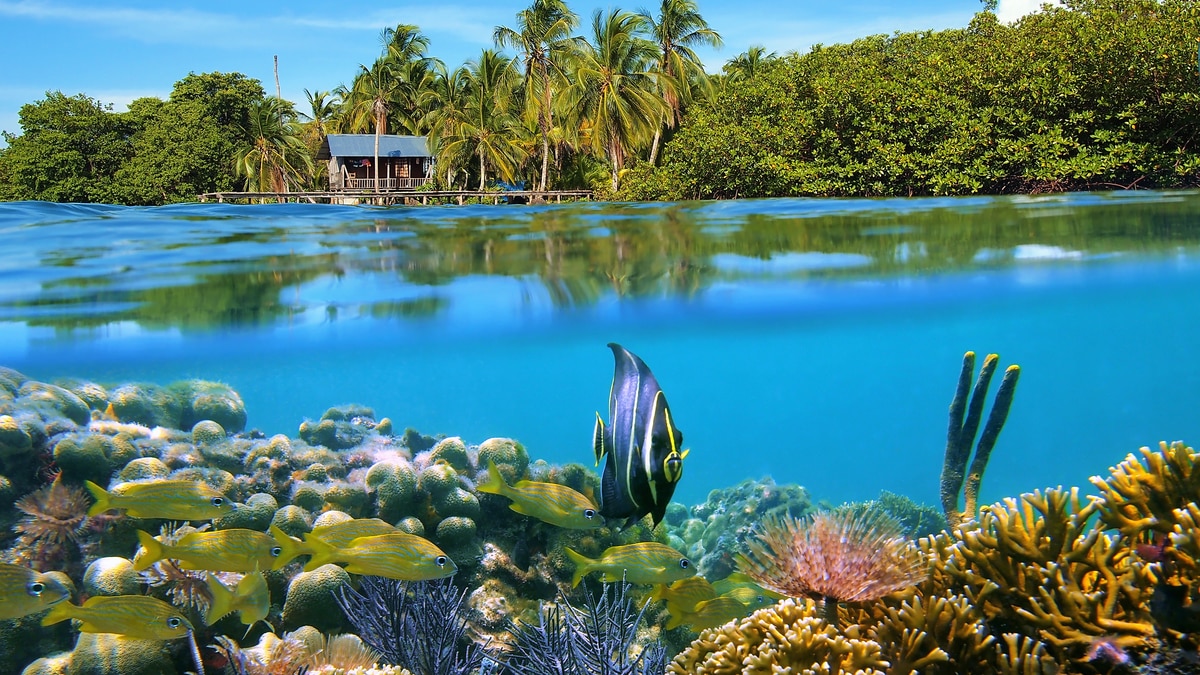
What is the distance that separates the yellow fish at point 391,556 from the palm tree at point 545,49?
49.7m

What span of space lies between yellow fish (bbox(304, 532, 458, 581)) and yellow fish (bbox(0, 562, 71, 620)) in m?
1.44

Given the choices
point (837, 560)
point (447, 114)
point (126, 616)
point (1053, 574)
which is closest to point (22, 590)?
point (126, 616)

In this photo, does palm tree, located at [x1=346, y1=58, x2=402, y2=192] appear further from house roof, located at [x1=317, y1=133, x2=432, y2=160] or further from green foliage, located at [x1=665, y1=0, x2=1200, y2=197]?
green foliage, located at [x1=665, y1=0, x2=1200, y2=197]

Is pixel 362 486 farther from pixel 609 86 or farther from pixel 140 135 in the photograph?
pixel 140 135

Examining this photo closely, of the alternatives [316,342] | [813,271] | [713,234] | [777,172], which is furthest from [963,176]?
[316,342]

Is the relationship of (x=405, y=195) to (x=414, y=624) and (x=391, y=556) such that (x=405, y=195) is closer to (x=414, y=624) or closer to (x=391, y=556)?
(x=414, y=624)

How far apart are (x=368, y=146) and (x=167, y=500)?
65512mm

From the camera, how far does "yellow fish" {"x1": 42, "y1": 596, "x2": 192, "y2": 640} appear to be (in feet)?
14.1

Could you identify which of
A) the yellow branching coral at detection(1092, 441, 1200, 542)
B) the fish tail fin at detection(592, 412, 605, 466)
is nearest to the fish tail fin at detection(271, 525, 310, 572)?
the fish tail fin at detection(592, 412, 605, 466)

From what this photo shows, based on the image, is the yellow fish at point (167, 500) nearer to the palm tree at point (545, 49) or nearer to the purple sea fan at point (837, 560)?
the purple sea fan at point (837, 560)

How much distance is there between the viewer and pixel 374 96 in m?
65.9

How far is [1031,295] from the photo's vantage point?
14.1m

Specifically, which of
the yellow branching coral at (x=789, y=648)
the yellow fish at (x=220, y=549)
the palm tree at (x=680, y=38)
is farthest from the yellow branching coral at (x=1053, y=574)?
the palm tree at (x=680, y=38)

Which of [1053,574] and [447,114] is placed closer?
[1053,574]
